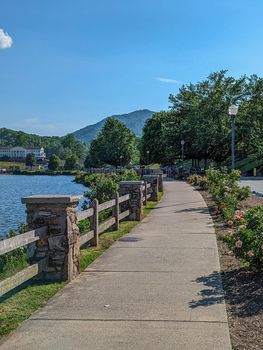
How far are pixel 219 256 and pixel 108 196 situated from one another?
34.7 feet

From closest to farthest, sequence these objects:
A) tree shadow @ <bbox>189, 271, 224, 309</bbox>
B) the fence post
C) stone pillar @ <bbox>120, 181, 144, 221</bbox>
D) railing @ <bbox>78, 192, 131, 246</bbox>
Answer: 1. tree shadow @ <bbox>189, 271, 224, 309</bbox>
2. railing @ <bbox>78, 192, 131, 246</bbox>
3. the fence post
4. stone pillar @ <bbox>120, 181, 144, 221</bbox>

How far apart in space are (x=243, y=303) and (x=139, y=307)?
1.26 meters

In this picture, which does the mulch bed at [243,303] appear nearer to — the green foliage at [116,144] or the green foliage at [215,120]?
the green foliage at [215,120]

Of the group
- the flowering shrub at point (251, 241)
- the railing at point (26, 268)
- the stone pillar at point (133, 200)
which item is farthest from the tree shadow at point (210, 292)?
the stone pillar at point (133, 200)

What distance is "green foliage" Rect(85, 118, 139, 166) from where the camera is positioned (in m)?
109

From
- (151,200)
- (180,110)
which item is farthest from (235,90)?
(151,200)

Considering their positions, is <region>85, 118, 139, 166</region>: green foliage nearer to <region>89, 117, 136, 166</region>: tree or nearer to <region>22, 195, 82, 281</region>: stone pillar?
<region>89, 117, 136, 166</region>: tree

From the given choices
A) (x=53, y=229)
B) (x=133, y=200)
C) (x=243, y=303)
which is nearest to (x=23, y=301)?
(x=53, y=229)

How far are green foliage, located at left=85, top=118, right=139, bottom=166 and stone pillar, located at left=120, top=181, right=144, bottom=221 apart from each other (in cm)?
9097

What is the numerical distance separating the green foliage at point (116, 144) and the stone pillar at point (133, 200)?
298 feet

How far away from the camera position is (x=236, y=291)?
6.52 meters

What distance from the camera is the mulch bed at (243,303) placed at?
4.77m

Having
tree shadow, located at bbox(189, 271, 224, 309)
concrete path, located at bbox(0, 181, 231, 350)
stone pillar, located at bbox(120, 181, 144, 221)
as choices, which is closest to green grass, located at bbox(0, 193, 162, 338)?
concrete path, located at bbox(0, 181, 231, 350)

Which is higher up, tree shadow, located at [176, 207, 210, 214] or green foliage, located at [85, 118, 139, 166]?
green foliage, located at [85, 118, 139, 166]
